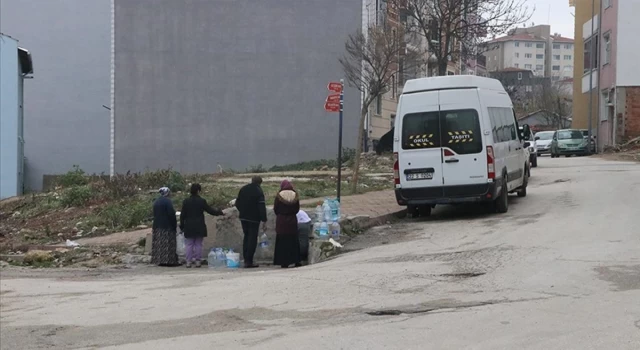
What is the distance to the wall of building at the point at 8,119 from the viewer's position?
1315 inches

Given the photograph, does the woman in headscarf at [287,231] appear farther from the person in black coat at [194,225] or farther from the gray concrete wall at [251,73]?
the gray concrete wall at [251,73]

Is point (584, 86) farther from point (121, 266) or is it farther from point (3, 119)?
point (121, 266)

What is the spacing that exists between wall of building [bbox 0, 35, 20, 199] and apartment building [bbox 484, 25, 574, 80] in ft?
448

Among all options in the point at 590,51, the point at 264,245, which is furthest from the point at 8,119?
the point at 590,51

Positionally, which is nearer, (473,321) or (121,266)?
(473,321)

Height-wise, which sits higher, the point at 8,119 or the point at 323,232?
the point at 8,119

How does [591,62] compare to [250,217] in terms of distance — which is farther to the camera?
[591,62]

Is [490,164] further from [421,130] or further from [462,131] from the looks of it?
[421,130]

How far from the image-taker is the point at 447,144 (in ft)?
54.2

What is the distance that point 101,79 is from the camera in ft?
145

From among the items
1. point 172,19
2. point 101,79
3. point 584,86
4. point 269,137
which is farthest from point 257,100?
point 584,86

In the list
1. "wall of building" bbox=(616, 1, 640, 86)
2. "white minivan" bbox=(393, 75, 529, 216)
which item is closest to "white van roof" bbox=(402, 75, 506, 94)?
"white minivan" bbox=(393, 75, 529, 216)

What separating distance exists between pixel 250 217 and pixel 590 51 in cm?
4142

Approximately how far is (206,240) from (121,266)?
1.63 m
